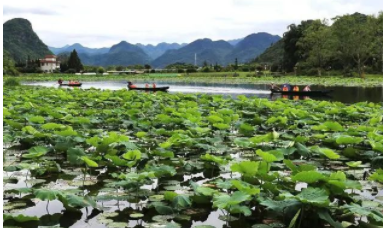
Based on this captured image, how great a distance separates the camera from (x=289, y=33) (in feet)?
152

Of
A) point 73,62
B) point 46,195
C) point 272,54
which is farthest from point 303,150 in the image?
point 272,54

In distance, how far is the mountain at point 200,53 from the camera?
162 m

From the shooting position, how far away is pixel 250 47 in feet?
563

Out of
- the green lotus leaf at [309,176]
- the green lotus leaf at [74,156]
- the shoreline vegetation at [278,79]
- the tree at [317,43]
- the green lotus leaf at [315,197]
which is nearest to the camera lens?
the green lotus leaf at [315,197]

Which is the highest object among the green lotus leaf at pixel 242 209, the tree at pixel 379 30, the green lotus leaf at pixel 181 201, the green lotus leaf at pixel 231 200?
the tree at pixel 379 30

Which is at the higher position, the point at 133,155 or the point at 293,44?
the point at 293,44

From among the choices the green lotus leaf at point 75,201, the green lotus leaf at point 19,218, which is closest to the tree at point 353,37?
the green lotus leaf at point 75,201

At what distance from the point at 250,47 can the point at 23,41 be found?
9971 cm

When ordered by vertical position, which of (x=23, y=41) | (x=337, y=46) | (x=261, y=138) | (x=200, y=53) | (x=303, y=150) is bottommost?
(x=303, y=150)

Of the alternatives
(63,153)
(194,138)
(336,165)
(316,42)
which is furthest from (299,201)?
(316,42)

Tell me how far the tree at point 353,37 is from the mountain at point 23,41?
7191 cm

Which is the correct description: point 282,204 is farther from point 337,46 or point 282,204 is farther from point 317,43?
point 317,43

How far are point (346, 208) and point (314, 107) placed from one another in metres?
6.32

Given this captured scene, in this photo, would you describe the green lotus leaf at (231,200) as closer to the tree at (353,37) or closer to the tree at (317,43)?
the tree at (353,37)
